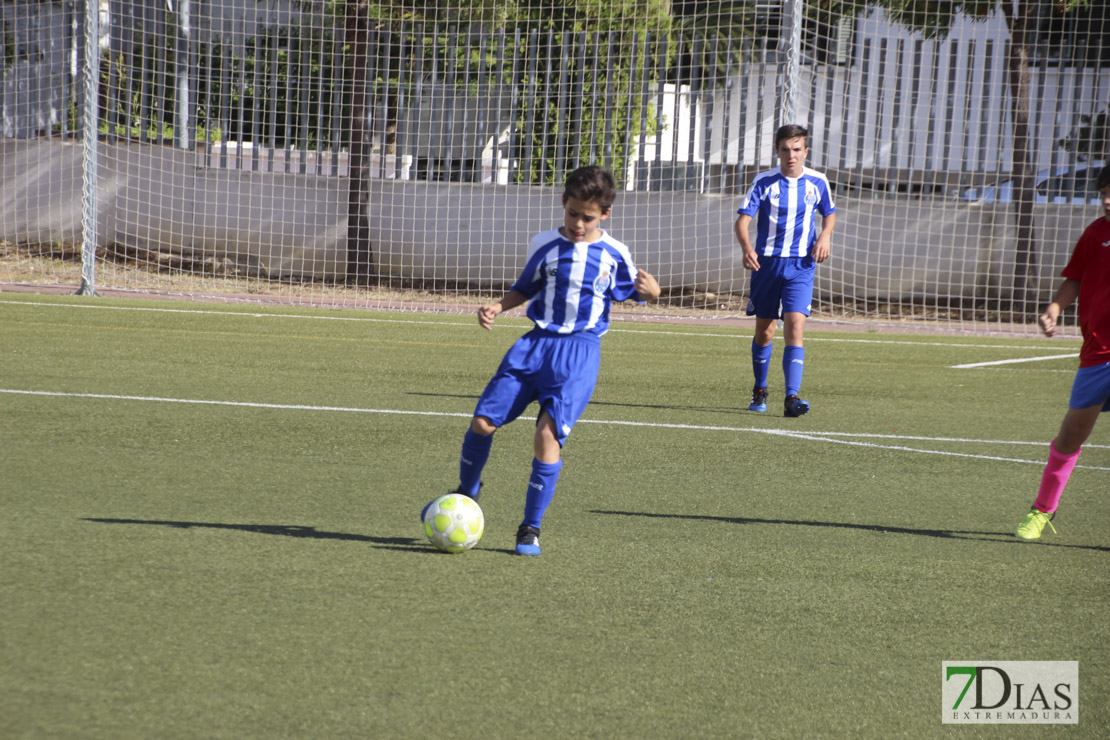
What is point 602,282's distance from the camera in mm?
4422

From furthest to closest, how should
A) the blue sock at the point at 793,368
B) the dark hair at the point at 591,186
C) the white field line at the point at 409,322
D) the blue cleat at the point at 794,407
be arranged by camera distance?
the white field line at the point at 409,322
the blue sock at the point at 793,368
the blue cleat at the point at 794,407
the dark hair at the point at 591,186

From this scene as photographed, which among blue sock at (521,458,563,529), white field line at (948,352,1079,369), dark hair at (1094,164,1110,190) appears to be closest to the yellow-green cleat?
dark hair at (1094,164,1110,190)

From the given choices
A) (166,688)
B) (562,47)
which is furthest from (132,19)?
(166,688)

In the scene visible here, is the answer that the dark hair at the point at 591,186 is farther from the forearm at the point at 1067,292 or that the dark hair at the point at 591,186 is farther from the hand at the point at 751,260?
the hand at the point at 751,260

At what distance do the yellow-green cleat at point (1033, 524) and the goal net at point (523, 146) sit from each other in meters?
11.1

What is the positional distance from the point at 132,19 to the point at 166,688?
1624 cm

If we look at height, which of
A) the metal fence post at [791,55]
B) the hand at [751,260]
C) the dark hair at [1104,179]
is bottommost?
the hand at [751,260]

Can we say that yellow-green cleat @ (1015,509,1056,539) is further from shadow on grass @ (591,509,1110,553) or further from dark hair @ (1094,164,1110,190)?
dark hair @ (1094,164,1110,190)

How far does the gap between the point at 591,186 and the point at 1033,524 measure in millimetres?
2258

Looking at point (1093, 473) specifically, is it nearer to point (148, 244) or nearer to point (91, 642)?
point (91, 642)

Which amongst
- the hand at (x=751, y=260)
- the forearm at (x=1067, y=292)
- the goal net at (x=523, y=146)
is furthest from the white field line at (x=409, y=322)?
the forearm at (x=1067, y=292)

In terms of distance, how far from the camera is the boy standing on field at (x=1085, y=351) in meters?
4.56

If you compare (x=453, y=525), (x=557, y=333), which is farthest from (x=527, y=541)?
(x=557, y=333)

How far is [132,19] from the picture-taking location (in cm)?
1706
